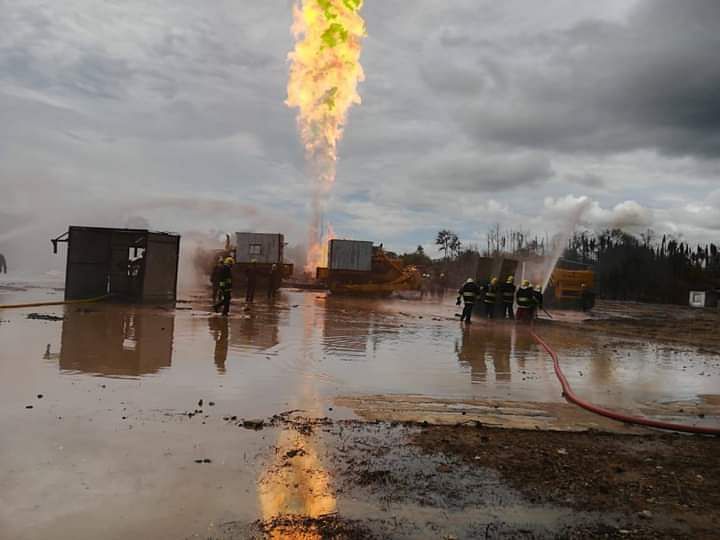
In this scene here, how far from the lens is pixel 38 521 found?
3.81 meters

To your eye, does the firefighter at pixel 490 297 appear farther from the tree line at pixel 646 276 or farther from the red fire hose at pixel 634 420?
the tree line at pixel 646 276

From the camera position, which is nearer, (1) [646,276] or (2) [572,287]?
(2) [572,287]

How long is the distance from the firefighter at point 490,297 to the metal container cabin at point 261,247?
14464 mm

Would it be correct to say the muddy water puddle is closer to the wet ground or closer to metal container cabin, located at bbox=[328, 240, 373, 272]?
the wet ground

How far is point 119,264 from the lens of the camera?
2089 cm

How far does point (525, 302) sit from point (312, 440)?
14.4m

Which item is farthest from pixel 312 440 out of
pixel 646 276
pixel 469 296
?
pixel 646 276

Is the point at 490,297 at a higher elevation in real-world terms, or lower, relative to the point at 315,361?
higher

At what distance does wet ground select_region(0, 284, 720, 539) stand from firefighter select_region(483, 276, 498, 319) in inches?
348

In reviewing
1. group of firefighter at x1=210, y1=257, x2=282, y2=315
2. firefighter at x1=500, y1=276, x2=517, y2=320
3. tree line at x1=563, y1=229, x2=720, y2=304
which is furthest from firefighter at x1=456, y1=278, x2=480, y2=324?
tree line at x1=563, y1=229, x2=720, y2=304

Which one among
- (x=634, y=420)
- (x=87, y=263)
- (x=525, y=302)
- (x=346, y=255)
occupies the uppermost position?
(x=346, y=255)

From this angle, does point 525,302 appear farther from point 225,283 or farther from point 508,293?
point 225,283

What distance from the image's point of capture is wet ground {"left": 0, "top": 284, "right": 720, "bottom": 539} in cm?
402

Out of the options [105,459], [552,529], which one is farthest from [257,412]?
[552,529]
